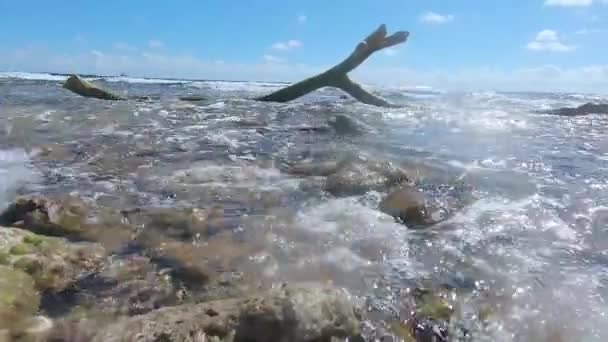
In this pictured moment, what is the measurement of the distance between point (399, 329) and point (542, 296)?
1.17 m

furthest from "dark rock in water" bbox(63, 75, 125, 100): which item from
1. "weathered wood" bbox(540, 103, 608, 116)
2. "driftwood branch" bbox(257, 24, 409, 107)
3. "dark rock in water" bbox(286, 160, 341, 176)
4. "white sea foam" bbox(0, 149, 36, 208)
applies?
"weathered wood" bbox(540, 103, 608, 116)

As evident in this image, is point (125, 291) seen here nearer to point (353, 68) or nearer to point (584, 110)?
point (353, 68)

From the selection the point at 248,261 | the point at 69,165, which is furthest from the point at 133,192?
the point at 248,261

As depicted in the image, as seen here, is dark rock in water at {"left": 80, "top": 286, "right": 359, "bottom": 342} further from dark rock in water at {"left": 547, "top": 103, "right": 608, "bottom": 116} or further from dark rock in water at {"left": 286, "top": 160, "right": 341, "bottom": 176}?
dark rock in water at {"left": 547, "top": 103, "right": 608, "bottom": 116}

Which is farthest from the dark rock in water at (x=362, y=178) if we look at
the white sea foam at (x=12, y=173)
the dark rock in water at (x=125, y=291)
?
the white sea foam at (x=12, y=173)

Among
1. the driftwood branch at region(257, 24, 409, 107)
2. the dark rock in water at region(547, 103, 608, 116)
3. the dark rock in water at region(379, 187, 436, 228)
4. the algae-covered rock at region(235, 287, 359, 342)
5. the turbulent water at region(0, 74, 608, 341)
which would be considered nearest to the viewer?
the algae-covered rock at region(235, 287, 359, 342)

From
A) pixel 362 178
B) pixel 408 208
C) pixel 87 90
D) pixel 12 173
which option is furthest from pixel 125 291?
pixel 87 90

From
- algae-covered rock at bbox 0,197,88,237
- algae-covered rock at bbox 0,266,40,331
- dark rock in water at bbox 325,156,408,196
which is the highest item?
dark rock in water at bbox 325,156,408,196

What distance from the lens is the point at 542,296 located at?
127 inches

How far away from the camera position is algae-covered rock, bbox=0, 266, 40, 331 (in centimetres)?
258

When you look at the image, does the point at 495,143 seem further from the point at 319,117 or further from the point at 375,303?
the point at 375,303

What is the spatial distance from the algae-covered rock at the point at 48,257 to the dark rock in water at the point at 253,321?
0.66 m

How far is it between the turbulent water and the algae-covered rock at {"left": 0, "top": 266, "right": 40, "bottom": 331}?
4.92ft

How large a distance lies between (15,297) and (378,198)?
3499 millimetres
